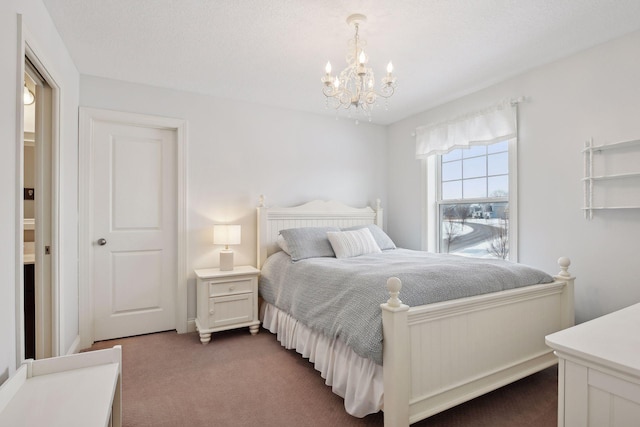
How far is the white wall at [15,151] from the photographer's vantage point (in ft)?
4.55

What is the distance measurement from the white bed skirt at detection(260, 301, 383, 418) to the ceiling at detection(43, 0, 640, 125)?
210cm

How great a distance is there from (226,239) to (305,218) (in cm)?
97

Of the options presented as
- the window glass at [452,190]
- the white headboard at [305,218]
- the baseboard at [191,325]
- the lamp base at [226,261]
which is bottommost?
the baseboard at [191,325]

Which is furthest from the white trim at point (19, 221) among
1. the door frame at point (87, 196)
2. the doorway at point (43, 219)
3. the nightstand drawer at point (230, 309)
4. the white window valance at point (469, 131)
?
the white window valance at point (469, 131)

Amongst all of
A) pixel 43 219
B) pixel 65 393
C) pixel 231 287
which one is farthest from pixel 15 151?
pixel 231 287

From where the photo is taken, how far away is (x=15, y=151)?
4.94ft

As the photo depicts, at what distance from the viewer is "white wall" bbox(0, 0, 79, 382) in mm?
1386

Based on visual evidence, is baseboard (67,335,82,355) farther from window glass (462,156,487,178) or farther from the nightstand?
window glass (462,156,487,178)

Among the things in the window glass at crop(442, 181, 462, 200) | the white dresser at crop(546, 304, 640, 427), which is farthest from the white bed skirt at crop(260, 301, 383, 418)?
the window glass at crop(442, 181, 462, 200)

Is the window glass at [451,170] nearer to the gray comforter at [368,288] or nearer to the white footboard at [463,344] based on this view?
the gray comforter at [368,288]

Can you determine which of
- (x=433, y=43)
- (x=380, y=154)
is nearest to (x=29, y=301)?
(x=433, y=43)

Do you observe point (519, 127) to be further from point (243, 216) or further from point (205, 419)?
point (205, 419)

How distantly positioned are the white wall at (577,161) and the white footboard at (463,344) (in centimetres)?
38

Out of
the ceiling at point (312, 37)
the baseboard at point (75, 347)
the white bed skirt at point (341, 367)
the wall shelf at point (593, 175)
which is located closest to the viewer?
the white bed skirt at point (341, 367)
